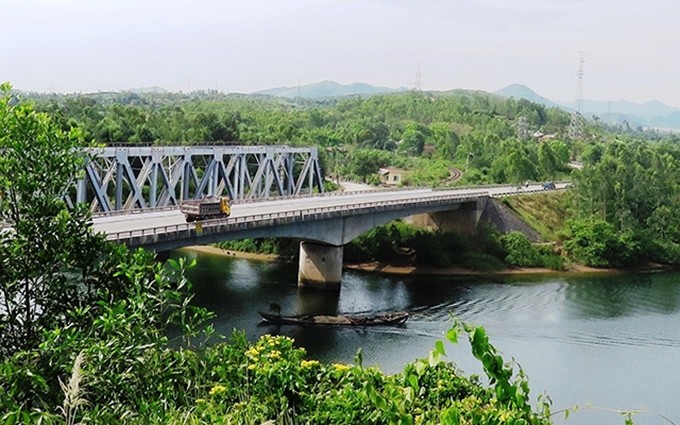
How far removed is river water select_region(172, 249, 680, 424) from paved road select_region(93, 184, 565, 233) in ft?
13.8

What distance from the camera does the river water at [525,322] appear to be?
99.9 ft

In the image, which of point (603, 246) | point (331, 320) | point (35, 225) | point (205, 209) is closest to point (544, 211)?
point (603, 246)

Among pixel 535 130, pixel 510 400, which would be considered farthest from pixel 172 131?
pixel 535 130

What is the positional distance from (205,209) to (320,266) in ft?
36.9

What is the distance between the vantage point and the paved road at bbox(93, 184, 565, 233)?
3756 centimetres

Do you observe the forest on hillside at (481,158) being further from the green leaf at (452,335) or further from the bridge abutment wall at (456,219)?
the green leaf at (452,335)

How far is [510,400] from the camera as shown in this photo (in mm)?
5938

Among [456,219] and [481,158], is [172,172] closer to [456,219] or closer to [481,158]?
[456,219]

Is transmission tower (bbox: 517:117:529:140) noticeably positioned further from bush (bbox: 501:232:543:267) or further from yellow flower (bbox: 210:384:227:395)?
yellow flower (bbox: 210:384:227:395)

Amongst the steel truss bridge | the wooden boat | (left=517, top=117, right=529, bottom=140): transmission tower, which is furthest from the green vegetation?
(left=517, top=117, right=529, bottom=140): transmission tower

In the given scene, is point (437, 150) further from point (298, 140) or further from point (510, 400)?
point (510, 400)

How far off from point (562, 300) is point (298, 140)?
50.1 meters

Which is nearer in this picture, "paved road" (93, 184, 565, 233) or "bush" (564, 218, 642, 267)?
"paved road" (93, 184, 565, 233)

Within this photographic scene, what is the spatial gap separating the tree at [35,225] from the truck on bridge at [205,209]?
90.3ft
